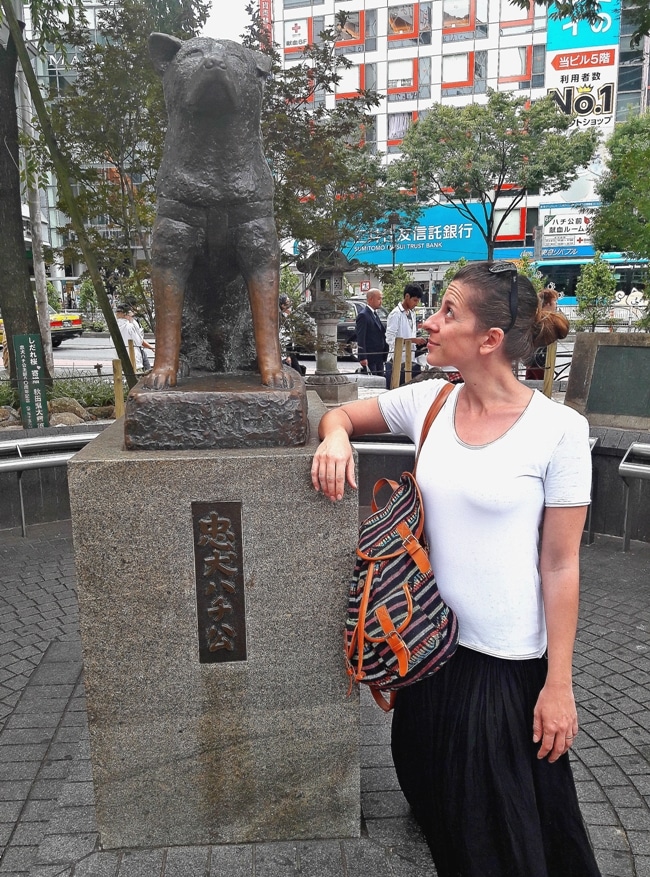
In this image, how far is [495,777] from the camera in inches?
74.9

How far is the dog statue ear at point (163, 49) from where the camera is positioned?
2.32 meters

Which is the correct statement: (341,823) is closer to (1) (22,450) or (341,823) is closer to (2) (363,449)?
(2) (363,449)

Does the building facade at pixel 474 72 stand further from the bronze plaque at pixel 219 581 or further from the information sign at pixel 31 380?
the bronze plaque at pixel 219 581

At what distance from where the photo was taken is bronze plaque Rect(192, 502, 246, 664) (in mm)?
2170

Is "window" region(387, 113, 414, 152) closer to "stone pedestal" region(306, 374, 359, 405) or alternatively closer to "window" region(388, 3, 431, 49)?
"window" region(388, 3, 431, 49)

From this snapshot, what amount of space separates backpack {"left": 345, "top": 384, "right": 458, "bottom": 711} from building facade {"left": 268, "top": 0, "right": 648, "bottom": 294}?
1191 inches

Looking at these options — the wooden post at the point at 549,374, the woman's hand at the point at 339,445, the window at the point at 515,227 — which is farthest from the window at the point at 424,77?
the woman's hand at the point at 339,445

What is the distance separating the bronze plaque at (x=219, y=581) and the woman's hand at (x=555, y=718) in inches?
36.4

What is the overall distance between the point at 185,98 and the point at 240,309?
0.82 meters

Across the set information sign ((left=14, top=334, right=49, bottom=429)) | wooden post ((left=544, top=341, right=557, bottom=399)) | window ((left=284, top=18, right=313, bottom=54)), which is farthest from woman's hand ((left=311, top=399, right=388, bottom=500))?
window ((left=284, top=18, right=313, bottom=54))

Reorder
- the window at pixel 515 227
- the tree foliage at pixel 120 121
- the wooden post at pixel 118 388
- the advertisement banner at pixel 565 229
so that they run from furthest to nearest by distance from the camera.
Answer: the window at pixel 515 227, the advertisement banner at pixel 565 229, the wooden post at pixel 118 388, the tree foliage at pixel 120 121

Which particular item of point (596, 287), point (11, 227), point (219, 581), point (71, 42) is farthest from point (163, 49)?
point (596, 287)

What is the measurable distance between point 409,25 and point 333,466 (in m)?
38.2

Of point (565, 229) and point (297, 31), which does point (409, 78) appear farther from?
point (565, 229)
